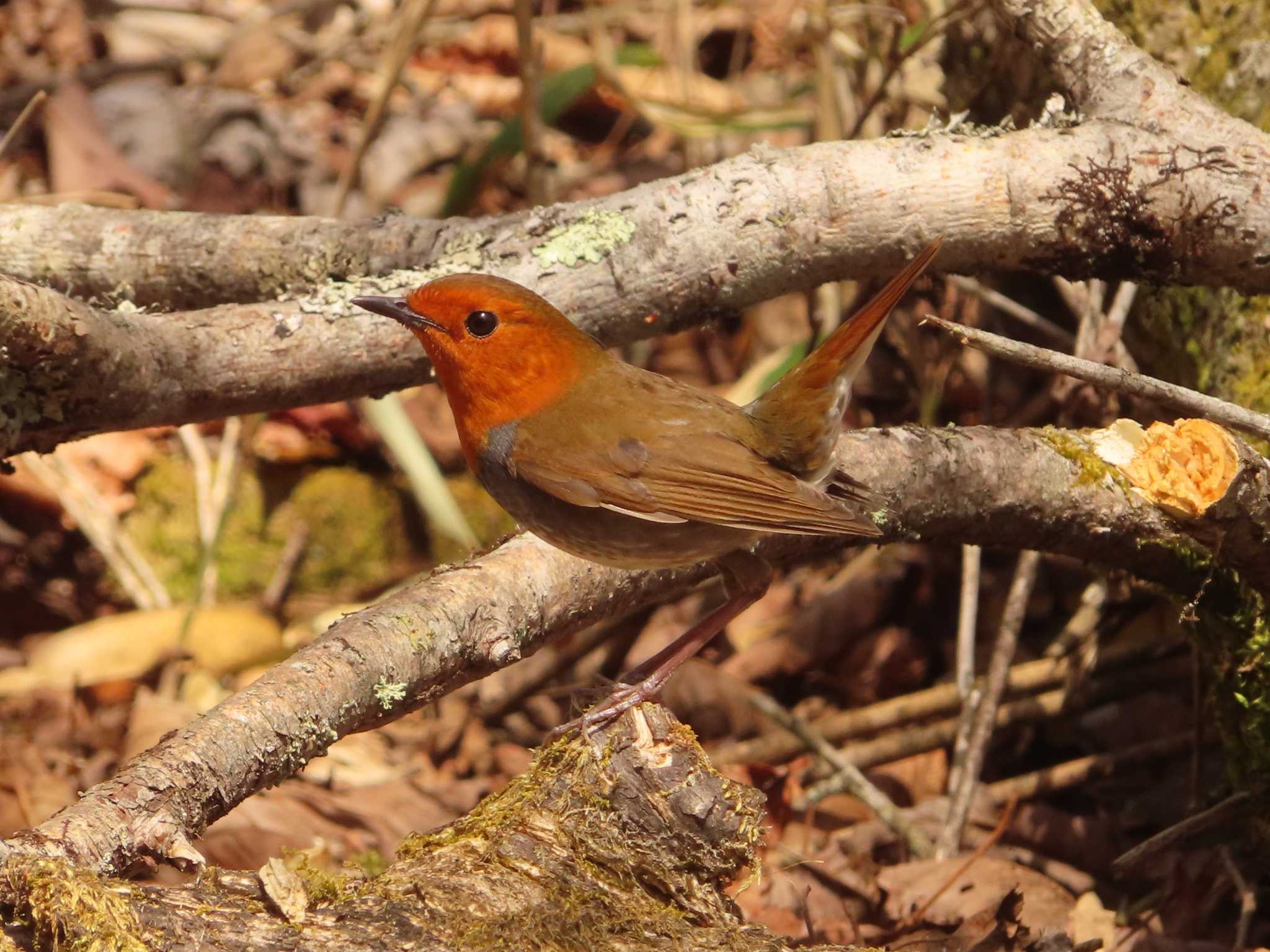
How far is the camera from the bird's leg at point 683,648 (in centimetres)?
275

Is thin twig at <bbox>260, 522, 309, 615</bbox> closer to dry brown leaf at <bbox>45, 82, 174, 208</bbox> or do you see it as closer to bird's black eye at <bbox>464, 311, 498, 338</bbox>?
dry brown leaf at <bbox>45, 82, 174, 208</bbox>

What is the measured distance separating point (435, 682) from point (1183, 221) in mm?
2172

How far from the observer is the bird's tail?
319 cm

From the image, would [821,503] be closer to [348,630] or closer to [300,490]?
[348,630]

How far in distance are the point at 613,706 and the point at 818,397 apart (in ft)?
3.16

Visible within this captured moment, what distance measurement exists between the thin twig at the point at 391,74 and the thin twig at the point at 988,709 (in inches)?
109

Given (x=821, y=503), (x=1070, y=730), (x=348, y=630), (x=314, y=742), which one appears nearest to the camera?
(x=314, y=742)

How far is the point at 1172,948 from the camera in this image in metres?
3.47

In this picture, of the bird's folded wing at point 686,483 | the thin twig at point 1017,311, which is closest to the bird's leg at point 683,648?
the bird's folded wing at point 686,483

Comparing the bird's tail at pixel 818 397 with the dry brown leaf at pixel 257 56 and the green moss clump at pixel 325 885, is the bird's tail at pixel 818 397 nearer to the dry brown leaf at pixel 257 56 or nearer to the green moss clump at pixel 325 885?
the green moss clump at pixel 325 885

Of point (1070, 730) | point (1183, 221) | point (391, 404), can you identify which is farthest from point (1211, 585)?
point (391, 404)

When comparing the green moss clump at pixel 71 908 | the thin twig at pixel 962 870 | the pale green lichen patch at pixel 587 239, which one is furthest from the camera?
the thin twig at pixel 962 870

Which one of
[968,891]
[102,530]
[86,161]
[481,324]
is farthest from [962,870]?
[86,161]

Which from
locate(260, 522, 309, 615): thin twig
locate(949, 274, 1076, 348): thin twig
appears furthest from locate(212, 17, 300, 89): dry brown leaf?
locate(949, 274, 1076, 348): thin twig
